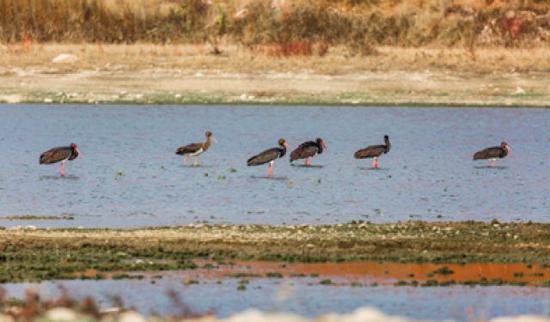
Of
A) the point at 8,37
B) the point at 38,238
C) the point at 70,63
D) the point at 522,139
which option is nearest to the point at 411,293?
the point at 38,238

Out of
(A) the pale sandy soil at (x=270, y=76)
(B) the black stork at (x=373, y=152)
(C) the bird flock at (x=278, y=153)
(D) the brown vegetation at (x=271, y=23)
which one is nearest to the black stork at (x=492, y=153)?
(C) the bird flock at (x=278, y=153)

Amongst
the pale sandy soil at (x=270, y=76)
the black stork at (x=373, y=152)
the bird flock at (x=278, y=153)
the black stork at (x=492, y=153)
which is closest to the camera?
the bird flock at (x=278, y=153)

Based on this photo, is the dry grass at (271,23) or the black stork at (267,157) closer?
the black stork at (267,157)

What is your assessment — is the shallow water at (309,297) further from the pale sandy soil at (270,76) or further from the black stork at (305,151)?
the pale sandy soil at (270,76)

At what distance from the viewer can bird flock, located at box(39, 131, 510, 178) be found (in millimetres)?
25766

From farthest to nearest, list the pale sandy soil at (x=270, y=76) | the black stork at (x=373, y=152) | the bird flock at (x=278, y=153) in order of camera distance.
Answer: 1. the pale sandy soil at (x=270, y=76)
2. the black stork at (x=373, y=152)
3. the bird flock at (x=278, y=153)

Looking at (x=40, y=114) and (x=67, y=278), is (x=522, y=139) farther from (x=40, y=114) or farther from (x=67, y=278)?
(x=67, y=278)

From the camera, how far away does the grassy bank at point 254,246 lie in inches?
638

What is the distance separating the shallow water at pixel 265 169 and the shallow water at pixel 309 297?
4.46 meters

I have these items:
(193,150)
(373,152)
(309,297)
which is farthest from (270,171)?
(309,297)

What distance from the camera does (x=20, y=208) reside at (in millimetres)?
21094

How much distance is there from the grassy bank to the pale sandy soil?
18.3 metres

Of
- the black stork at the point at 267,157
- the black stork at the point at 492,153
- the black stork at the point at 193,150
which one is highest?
the black stork at the point at 267,157

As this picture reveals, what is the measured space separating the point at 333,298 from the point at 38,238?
419 cm
